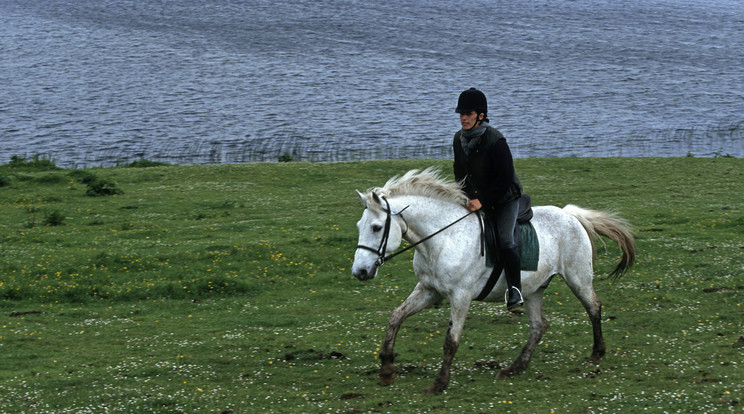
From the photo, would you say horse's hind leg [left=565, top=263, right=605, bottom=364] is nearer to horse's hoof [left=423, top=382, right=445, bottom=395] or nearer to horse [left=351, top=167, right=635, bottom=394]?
horse [left=351, top=167, right=635, bottom=394]

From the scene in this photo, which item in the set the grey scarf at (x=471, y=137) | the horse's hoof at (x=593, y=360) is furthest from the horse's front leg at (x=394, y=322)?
the horse's hoof at (x=593, y=360)

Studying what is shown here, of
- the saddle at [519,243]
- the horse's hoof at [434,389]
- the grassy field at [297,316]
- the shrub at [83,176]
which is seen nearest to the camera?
the horse's hoof at [434,389]

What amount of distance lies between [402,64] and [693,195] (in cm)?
5951

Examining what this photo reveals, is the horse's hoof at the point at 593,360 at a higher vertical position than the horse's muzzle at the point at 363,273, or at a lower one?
lower

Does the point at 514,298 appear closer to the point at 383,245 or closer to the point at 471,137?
the point at 383,245

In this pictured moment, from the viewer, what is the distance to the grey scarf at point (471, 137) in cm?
1166

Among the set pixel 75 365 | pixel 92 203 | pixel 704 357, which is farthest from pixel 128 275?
pixel 704 357

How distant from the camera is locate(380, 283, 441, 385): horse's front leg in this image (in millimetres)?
11805

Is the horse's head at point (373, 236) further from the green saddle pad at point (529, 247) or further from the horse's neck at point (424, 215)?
the green saddle pad at point (529, 247)

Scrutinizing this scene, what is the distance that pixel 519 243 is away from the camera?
1218 centimetres

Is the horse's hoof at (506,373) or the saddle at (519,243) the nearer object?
the saddle at (519,243)

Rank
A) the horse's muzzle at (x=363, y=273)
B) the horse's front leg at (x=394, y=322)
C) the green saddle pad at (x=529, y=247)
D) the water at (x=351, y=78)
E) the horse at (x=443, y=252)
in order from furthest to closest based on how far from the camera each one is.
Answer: the water at (x=351, y=78), the green saddle pad at (x=529, y=247), the horse's front leg at (x=394, y=322), the horse at (x=443, y=252), the horse's muzzle at (x=363, y=273)

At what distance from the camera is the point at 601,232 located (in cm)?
1358

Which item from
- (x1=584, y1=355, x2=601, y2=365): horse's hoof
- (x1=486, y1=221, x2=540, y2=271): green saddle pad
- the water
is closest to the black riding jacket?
(x1=486, y1=221, x2=540, y2=271): green saddle pad
